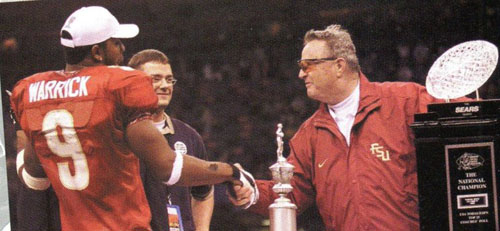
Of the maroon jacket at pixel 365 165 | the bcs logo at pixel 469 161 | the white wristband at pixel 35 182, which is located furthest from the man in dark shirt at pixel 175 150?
the bcs logo at pixel 469 161

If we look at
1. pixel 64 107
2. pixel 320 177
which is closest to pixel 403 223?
pixel 320 177

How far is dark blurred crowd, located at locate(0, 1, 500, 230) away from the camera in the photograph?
146 inches

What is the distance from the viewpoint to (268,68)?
3.76 metres

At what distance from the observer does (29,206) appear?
12.6 ft

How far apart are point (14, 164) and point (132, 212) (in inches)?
26.7

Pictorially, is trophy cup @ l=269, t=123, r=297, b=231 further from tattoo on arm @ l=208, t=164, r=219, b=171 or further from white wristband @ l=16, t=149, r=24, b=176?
white wristband @ l=16, t=149, r=24, b=176

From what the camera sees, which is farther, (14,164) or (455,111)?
(14,164)

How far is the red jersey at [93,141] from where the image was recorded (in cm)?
360

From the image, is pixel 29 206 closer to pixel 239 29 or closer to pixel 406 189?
pixel 239 29

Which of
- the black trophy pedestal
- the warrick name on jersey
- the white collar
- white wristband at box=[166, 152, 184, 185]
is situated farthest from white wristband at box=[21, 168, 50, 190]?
the black trophy pedestal

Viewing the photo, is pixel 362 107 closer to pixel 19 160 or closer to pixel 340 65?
pixel 340 65

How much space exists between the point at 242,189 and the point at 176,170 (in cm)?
33

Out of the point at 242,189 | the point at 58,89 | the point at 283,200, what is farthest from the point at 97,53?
the point at 283,200

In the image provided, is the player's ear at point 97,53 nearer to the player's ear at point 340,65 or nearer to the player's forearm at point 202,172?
the player's forearm at point 202,172
